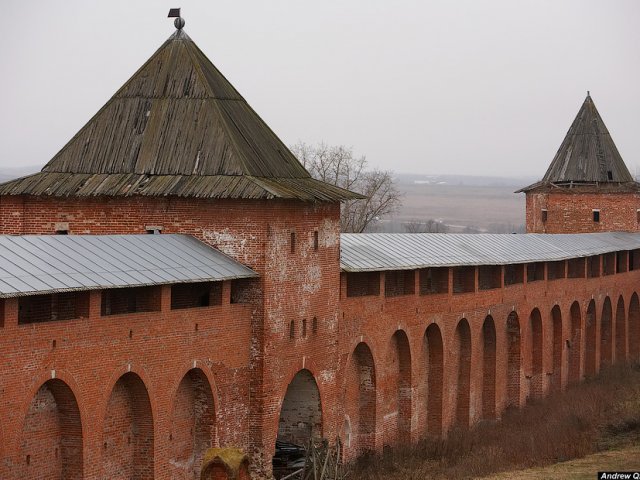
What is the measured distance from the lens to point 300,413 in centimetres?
2262

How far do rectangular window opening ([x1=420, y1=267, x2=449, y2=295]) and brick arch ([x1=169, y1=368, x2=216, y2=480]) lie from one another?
28.8 feet

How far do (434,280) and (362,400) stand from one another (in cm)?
378

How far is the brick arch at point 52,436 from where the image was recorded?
53.8ft

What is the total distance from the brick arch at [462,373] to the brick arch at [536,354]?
182 inches

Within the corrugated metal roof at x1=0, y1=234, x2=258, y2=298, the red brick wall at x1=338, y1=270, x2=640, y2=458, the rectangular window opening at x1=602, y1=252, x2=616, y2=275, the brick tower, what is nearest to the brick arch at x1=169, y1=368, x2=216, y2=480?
the brick tower

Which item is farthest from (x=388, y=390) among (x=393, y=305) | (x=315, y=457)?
(x=315, y=457)

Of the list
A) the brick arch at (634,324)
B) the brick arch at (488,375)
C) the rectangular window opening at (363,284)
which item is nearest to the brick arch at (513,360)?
the brick arch at (488,375)

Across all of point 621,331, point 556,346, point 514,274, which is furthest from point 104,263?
point 621,331

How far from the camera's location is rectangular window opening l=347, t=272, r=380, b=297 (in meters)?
25.1

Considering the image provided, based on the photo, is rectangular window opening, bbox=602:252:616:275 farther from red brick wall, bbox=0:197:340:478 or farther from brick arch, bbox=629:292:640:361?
red brick wall, bbox=0:197:340:478

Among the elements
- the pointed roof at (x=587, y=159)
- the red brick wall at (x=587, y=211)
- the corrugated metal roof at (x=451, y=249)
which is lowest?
the corrugated metal roof at (x=451, y=249)

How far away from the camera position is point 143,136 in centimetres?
2228

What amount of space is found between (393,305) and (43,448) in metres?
10.0

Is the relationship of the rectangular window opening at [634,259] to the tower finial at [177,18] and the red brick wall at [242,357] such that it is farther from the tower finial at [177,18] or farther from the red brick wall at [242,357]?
the tower finial at [177,18]
